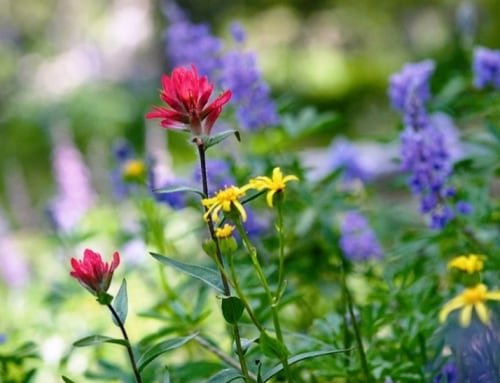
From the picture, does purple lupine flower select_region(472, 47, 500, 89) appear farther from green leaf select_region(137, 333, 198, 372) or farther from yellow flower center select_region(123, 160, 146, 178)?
green leaf select_region(137, 333, 198, 372)

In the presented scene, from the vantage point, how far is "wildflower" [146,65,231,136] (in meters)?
0.88

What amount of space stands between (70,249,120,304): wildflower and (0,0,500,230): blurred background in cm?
521

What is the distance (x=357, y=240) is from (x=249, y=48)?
646 centimetres

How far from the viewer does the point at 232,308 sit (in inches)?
35.5

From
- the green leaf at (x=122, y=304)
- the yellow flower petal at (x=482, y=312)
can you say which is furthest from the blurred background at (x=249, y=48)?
the yellow flower petal at (x=482, y=312)

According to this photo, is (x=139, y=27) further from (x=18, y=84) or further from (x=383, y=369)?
(x=383, y=369)

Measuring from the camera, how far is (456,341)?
90cm

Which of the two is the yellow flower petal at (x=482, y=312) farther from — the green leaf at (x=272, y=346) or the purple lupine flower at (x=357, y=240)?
the purple lupine flower at (x=357, y=240)

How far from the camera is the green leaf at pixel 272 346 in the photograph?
896 millimetres

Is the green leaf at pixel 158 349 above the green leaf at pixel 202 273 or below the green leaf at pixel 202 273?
below

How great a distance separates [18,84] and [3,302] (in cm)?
686

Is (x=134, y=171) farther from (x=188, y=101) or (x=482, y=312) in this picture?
(x=482, y=312)

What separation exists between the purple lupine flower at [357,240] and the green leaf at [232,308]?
808mm

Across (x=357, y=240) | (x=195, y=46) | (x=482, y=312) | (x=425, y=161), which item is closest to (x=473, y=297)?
(x=482, y=312)
